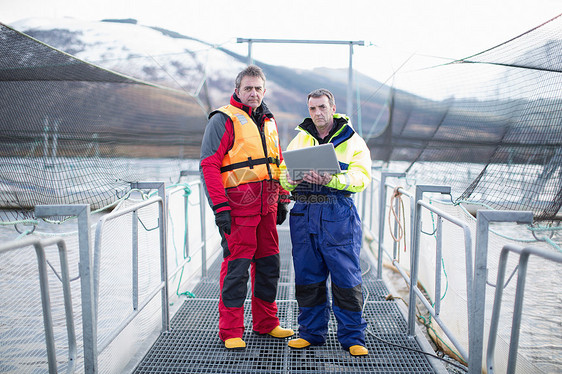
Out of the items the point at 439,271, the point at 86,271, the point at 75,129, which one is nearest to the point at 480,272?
the point at 439,271

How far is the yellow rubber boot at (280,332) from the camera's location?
2447 millimetres

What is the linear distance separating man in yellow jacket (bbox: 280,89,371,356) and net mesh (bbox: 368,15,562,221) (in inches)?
38.1

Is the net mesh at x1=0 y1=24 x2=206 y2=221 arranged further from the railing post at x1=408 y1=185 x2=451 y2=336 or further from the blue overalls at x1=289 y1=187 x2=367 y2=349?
the railing post at x1=408 y1=185 x2=451 y2=336

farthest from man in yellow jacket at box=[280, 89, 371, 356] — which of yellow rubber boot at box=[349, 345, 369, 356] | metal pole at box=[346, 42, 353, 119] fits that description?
metal pole at box=[346, 42, 353, 119]

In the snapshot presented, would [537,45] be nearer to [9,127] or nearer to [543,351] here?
[543,351]

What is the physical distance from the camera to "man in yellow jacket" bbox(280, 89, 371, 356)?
2.17 metres

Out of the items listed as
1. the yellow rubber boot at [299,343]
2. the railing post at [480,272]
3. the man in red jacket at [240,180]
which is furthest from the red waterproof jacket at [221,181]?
the railing post at [480,272]

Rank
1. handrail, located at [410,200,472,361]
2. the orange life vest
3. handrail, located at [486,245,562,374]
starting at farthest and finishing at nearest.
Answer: the orange life vest
handrail, located at [410,200,472,361]
handrail, located at [486,245,562,374]

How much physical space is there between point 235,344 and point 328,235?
903 mm

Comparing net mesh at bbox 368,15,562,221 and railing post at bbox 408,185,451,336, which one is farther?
net mesh at bbox 368,15,562,221

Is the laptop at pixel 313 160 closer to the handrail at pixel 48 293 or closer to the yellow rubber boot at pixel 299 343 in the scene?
the yellow rubber boot at pixel 299 343

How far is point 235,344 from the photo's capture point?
229cm

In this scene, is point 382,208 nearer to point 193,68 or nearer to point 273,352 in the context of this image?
point 273,352

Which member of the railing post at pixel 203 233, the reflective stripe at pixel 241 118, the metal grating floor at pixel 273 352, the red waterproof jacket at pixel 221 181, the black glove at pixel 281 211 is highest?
the reflective stripe at pixel 241 118
